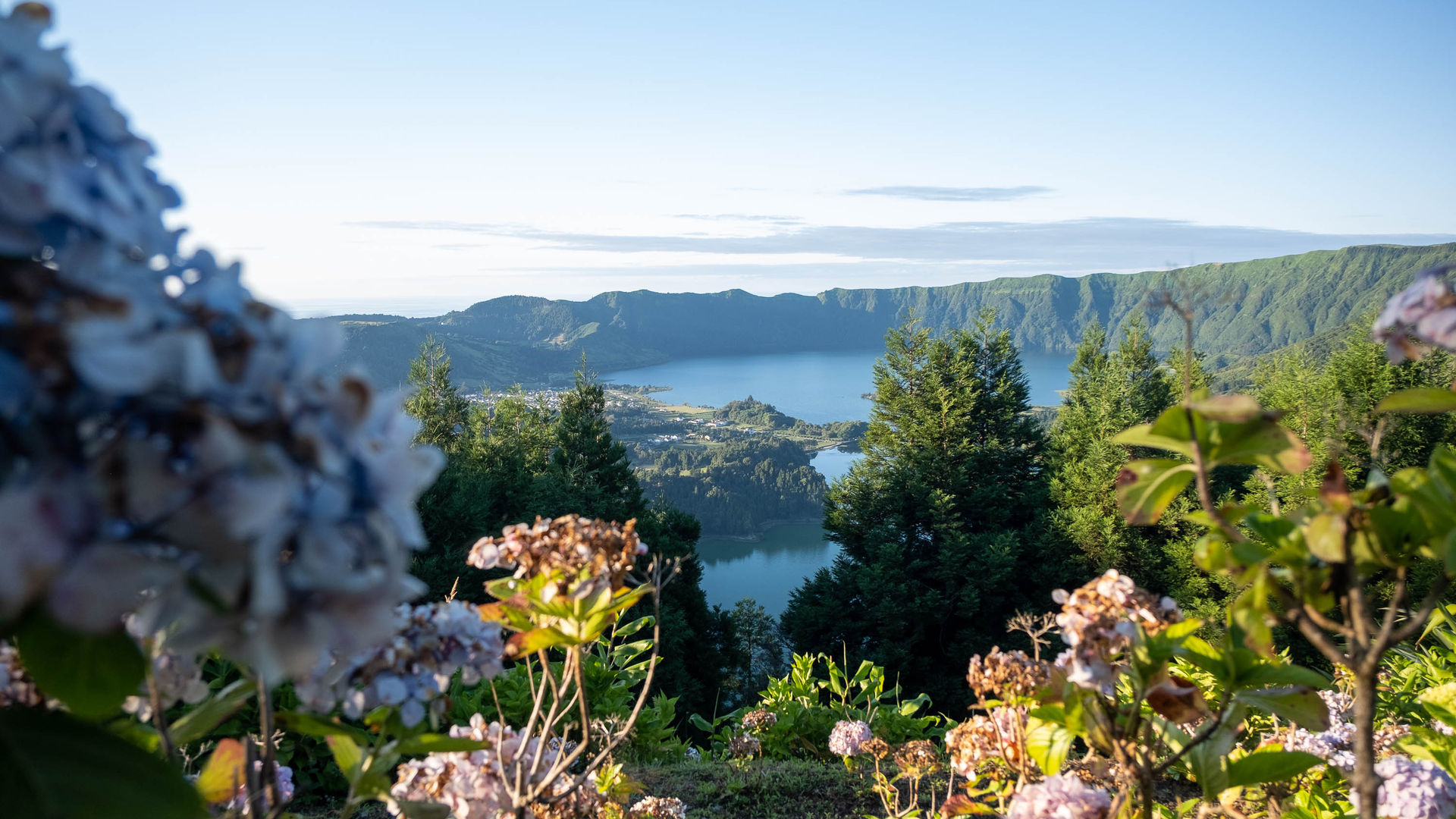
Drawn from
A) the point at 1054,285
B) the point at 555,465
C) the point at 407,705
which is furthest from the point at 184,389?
the point at 1054,285

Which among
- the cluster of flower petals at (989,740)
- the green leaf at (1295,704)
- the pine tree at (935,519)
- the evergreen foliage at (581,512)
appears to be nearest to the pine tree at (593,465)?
the evergreen foliage at (581,512)

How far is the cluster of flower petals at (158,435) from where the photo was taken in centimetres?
39

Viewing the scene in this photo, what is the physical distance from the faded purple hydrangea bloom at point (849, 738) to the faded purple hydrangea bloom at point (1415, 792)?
228 centimetres

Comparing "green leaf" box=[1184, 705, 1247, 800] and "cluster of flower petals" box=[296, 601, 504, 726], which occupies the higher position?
"cluster of flower petals" box=[296, 601, 504, 726]

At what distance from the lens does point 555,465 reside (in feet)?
53.5

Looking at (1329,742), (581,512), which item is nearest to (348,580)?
(1329,742)

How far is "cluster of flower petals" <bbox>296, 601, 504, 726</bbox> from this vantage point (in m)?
0.88

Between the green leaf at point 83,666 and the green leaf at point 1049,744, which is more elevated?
the green leaf at point 83,666

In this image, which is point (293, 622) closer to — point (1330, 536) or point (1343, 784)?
point (1330, 536)

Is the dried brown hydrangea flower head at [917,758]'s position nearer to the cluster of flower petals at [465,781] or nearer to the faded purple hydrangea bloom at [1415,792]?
the faded purple hydrangea bloom at [1415,792]

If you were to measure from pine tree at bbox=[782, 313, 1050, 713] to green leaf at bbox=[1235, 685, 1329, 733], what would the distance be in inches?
537

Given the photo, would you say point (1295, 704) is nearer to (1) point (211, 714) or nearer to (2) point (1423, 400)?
(2) point (1423, 400)

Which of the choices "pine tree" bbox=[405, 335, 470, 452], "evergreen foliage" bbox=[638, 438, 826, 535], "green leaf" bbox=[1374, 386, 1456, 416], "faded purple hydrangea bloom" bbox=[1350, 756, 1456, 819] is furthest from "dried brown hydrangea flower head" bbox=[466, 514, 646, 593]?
"evergreen foliage" bbox=[638, 438, 826, 535]

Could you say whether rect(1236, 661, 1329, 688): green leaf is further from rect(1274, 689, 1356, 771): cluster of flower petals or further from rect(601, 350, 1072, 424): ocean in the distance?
rect(601, 350, 1072, 424): ocean in the distance
